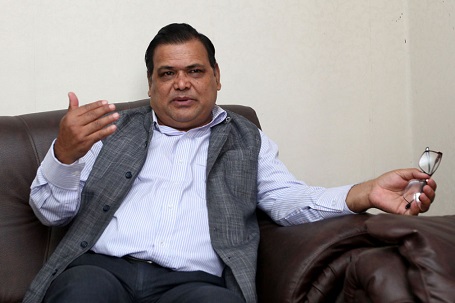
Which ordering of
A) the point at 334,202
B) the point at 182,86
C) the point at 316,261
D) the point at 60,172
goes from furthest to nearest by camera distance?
the point at 182,86
the point at 334,202
the point at 60,172
the point at 316,261

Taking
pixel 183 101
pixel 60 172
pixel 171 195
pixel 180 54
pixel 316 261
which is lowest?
pixel 316 261

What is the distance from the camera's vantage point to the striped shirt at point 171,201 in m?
1.65

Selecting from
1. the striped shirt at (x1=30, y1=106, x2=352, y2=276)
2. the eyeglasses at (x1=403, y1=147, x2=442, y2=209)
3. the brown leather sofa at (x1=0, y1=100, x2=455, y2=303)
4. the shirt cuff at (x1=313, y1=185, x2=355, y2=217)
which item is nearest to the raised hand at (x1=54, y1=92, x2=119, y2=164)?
the striped shirt at (x1=30, y1=106, x2=352, y2=276)

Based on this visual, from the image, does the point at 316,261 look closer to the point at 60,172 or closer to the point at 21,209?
the point at 60,172

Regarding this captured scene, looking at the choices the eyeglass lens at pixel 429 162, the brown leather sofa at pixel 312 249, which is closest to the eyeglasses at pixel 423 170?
the eyeglass lens at pixel 429 162

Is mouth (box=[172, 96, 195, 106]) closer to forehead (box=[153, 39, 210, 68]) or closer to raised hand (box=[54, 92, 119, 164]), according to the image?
forehead (box=[153, 39, 210, 68])

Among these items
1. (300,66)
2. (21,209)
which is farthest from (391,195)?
(21,209)

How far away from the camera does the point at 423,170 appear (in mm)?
1634

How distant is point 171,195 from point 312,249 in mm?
446

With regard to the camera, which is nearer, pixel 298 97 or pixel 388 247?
pixel 388 247

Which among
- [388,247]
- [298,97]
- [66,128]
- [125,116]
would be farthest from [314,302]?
[298,97]

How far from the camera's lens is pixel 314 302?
1.45 m

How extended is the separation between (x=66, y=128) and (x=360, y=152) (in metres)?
1.34

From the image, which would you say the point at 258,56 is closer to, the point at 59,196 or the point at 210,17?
the point at 210,17
